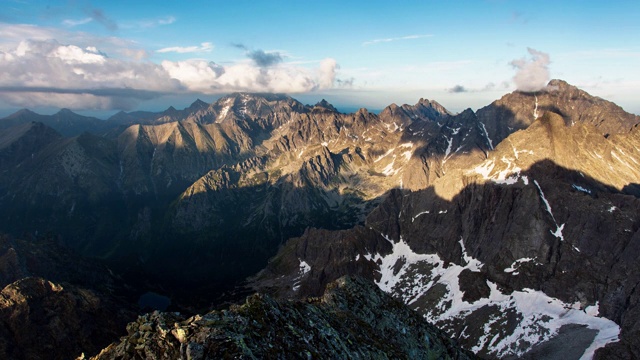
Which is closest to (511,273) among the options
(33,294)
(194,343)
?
(194,343)

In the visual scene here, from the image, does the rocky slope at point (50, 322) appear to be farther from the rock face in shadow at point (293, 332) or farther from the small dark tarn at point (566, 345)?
the small dark tarn at point (566, 345)

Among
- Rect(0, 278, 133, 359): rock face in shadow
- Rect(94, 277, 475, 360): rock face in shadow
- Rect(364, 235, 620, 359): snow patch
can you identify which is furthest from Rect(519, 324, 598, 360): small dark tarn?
Rect(0, 278, 133, 359): rock face in shadow

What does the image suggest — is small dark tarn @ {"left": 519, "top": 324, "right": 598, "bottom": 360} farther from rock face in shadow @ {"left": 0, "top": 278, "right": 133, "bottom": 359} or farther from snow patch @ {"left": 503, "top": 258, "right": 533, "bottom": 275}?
rock face in shadow @ {"left": 0, "top": 278, "right": 133, "bottom": 359}

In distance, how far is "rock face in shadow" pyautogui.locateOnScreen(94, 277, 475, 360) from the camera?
33969mm

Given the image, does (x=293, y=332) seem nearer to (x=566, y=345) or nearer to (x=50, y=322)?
(x=566, y=345)

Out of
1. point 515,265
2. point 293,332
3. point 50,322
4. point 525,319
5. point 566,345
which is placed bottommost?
point 525,319

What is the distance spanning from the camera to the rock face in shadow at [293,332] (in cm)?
3397

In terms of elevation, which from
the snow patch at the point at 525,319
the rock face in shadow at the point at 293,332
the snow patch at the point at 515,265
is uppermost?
the rock face in shadow at the point at 293,332

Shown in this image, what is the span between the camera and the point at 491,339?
→ 158 meters

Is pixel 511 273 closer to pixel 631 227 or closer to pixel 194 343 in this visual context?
pixel 631 227

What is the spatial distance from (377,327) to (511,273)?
150 m

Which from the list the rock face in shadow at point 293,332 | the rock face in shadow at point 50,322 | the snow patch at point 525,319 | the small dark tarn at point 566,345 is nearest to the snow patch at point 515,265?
the snow patch at point 525,319

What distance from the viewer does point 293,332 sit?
42.9m

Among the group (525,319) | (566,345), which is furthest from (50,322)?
(566,345)
